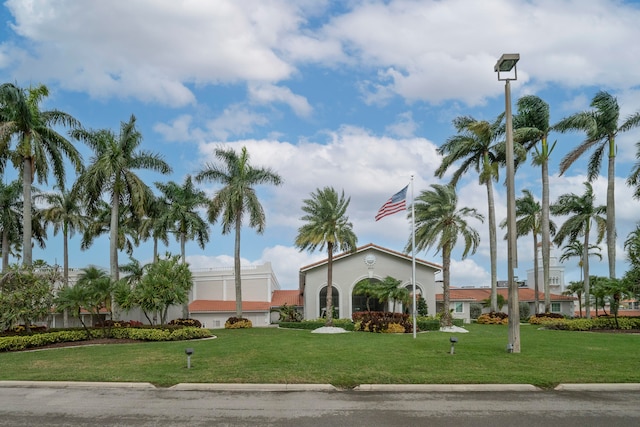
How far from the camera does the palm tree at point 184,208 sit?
44344 mm

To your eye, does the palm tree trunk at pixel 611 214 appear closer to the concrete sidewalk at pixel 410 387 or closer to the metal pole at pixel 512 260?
the metal pole at pixel 512 260

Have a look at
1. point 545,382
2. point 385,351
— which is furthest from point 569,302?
point 545,382

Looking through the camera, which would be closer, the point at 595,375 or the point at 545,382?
the point at 545,382

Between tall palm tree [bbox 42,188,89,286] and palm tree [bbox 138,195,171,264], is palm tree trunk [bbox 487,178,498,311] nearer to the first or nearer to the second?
palm tree [bbox 138,195,171,264]

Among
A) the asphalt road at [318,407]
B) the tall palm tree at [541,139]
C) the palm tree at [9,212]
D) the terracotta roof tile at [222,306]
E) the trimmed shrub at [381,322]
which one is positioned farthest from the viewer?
the terracotta roof tile at [222,306]

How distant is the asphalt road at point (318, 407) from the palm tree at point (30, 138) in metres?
18.6

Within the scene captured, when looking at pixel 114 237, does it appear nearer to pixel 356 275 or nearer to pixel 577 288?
pixel 356 275

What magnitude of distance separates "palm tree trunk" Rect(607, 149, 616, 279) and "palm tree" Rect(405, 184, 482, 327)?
984 centimetres

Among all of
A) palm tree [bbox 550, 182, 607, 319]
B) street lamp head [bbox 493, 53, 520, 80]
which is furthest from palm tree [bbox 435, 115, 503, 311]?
street lamp head [bbox 493, 53, 520, 80]

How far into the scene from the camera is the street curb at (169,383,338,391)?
11.8m

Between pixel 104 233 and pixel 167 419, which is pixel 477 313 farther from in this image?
pixel 167 419

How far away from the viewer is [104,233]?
2008 inches

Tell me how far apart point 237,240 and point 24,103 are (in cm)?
1742

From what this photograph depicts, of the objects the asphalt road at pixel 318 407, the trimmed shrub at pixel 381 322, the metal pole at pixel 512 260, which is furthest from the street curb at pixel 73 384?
the trimmed shrub at pixel 381 322
